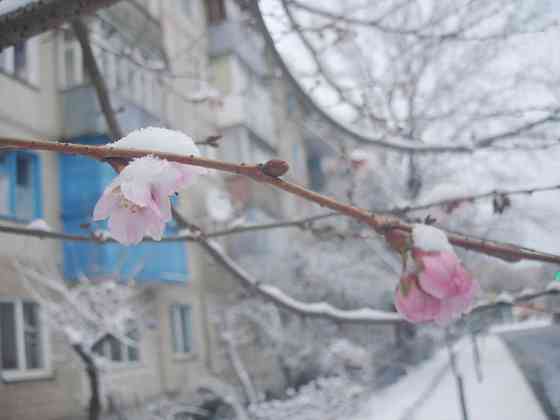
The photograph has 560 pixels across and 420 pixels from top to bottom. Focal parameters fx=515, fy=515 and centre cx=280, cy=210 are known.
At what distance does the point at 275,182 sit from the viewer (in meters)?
0.67

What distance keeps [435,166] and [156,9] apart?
756 cm

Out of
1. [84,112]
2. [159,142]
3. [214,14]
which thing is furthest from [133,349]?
[159,142]

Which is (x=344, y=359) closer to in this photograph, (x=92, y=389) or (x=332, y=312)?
(x=92, y=389)

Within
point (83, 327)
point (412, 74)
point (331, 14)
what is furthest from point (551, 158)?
point (83, 327)

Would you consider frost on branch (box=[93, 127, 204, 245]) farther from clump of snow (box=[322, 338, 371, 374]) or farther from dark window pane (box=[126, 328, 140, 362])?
dark window pane (box=[126, 328, 140, 362])

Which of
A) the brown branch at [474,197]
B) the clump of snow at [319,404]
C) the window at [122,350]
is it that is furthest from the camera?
the window at [122,350]

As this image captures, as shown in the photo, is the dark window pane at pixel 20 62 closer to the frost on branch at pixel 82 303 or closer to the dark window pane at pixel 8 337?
the frost on branch at pixel 82 303

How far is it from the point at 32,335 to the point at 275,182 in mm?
7809

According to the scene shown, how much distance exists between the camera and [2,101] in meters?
7.27

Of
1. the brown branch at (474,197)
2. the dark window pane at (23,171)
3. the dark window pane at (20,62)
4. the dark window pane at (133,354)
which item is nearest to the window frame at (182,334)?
the dark window pane at (133,354)

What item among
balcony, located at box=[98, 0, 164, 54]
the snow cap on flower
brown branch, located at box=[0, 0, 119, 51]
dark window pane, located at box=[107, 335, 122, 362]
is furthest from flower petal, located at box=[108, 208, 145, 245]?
dark window pane, located at box=[107, 335, 122, 362]

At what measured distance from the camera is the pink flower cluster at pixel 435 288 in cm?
73

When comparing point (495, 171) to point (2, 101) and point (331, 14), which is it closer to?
point (331, 14)

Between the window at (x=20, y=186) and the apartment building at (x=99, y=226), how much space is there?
0.06ft
